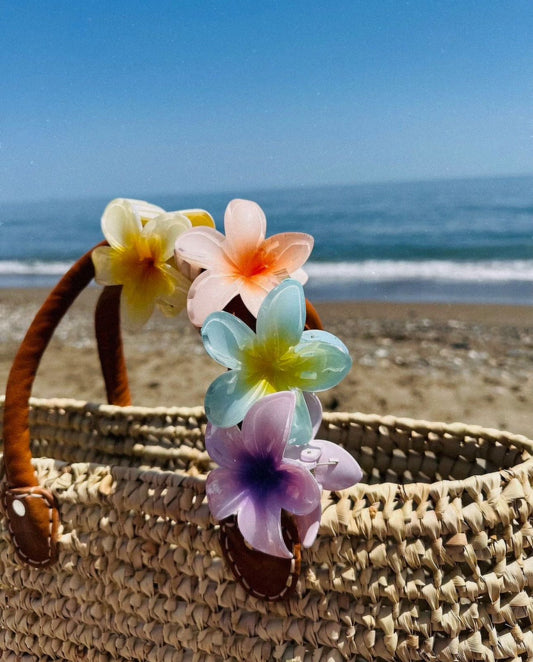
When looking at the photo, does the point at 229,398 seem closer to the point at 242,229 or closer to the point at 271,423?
the point at 271,423

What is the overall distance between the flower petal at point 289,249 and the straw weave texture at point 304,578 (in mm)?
236

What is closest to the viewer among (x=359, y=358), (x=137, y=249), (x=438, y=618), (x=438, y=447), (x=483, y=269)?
(x=438, y=618)

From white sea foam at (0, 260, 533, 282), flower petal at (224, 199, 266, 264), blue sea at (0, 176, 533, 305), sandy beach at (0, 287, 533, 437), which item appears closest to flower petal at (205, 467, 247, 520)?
flower petal at (224, 199, 266, 264)

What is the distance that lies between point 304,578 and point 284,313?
0.27 m

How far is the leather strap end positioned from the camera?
665 millimetres

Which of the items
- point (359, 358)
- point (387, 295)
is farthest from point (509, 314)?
point (359, 358)

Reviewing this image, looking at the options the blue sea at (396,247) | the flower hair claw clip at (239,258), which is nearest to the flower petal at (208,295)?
the flower hair claw clip at (239,258)

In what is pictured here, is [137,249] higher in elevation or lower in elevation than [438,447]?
higher

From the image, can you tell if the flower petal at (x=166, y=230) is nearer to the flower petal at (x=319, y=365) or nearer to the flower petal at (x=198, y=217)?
the flower petal at (x=198, y=217)

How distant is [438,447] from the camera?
2.87 feet

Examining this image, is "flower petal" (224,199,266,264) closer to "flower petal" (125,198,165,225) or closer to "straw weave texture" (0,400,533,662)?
"flower petal" (125,198,165,225)

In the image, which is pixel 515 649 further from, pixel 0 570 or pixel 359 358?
pixel 359 358

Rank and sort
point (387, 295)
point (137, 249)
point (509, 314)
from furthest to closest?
point (387, 295)
point (509, 314)
point (137, 249)

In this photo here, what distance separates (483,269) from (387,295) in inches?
68.4
